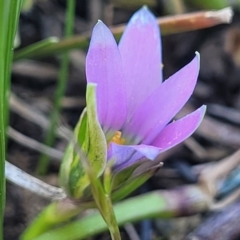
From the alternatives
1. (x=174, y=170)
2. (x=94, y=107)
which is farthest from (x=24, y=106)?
(x=94, y=107)

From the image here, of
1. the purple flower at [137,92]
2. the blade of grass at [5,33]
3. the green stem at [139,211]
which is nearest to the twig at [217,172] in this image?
the green stem at [139,211]

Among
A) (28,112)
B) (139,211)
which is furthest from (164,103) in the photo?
(28,112)

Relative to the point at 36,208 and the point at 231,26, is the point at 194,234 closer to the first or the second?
the point at 36,208

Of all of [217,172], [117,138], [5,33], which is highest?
[5,33]

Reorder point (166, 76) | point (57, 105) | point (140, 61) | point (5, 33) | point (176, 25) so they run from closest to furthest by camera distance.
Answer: point (5, 33) < point (140, 61) < point (176, 25) < point (57, 105) < point (166, 76)

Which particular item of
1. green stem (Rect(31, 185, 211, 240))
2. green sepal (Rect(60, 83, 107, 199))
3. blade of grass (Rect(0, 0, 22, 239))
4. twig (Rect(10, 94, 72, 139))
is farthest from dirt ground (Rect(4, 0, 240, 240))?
blade of grass (Rect(0, 0, 22, 239))

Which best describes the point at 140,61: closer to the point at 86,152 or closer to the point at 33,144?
the point at 86,152
